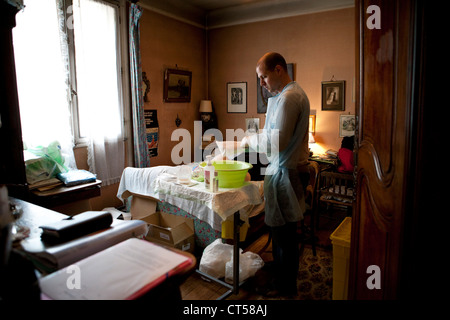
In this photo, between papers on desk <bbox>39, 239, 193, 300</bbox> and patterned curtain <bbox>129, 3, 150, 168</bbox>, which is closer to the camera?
papers on desk <bbox>39, 239, 193, 300</bbox>

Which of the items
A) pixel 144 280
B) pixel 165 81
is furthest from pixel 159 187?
pixel 165 81

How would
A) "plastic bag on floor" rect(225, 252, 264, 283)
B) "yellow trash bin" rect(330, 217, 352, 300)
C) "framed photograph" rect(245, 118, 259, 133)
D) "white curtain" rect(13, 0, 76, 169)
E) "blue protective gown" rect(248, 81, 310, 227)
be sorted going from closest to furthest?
"yellow trash bin" rect(330, 217, 352, 300) → "blue protective gown" rect(248, 81, 310, 227) → "plastic bag on floor" rect(225, 252, 264, 283) → "white curtain" rect(13, 0, 76, 169) → "framed photograph" rect(245, 118, 259, 133)

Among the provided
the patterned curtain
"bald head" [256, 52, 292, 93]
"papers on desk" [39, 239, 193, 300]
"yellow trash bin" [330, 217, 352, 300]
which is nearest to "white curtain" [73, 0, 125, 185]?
the patterned curtain

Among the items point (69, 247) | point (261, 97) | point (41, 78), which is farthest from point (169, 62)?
point (69, 247)

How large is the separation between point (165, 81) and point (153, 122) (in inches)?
28.5

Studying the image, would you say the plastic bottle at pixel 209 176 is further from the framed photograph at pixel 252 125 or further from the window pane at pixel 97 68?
the framed photograph at pixel 252 125

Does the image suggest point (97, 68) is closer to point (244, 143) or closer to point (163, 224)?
point (163, 224)

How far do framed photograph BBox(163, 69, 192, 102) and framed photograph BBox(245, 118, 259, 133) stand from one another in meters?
1.15

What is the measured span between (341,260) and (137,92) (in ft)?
11.6

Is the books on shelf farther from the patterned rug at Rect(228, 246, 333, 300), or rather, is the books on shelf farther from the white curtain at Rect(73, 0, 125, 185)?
the white curtain at Rect(73, 0, 125, 185)

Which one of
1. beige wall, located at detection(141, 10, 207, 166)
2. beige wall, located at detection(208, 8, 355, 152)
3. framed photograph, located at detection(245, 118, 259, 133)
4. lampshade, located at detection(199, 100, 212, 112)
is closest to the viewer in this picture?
beige wall, located at detection(208, 8, 355, 152)

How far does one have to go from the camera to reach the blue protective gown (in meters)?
2.24

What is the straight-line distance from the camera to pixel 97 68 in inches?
159
